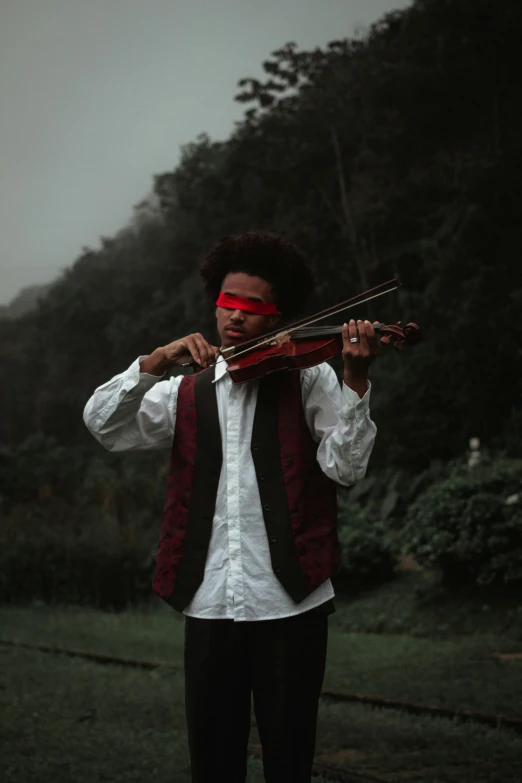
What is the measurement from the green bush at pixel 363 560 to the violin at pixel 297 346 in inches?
289

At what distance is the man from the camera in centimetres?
254

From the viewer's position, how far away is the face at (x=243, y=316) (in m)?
2.78

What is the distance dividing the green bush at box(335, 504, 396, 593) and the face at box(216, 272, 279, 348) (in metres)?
7.25

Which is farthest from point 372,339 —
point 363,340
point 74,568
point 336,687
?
point 74,568

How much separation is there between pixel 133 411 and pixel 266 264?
2.01 ft

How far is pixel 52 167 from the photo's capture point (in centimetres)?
Result: 1325

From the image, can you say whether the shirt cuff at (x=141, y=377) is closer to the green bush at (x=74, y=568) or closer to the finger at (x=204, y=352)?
the finger at (x=204, y=352)

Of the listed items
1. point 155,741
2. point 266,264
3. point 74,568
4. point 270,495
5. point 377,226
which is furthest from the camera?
point 377,226

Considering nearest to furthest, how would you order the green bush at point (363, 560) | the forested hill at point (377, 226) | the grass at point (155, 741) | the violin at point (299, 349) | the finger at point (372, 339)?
1. the finger at point (372, 339)
2. the violin at point (299, 349)
3. the grass at point (155, 741)
4. the green bush at point (363, 560)
5. the forested hill at point (377, 226)

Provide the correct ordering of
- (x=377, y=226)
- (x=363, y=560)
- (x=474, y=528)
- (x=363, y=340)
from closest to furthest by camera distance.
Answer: (x=363, y=340) < (x=474, y=528) < (x=363, y=560) < (x=377, y=226)

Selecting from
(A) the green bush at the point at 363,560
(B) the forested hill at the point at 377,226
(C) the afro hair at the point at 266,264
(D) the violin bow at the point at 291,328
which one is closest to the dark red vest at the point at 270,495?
(D) the violin bow at the point at 291,328

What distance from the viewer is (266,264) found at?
2912mm

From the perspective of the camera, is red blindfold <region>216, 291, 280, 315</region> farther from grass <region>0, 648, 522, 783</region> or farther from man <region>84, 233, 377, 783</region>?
grass <region>0, 648, 522, 783</region>

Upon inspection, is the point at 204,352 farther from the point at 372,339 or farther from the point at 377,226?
the point at 377,226
